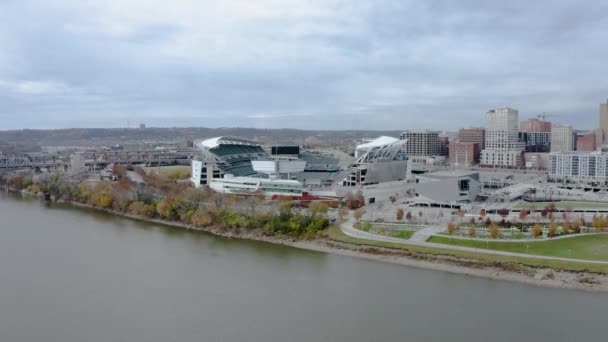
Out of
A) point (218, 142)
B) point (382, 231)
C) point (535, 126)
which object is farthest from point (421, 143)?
point (382, 231)

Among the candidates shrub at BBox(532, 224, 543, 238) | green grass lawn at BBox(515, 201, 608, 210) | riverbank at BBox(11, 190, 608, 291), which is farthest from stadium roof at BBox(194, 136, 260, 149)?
shrub at BBox(532, 224, 543, 238)

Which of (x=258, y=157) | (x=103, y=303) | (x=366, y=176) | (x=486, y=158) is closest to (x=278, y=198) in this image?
(x=366, y=176)

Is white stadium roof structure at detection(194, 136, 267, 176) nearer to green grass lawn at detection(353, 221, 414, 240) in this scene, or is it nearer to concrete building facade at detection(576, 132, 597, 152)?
green grass lawn at detection(353, 221, 414, 240)

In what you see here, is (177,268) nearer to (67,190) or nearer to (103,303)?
(103,303)

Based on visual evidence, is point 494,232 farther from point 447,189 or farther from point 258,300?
point 258,300

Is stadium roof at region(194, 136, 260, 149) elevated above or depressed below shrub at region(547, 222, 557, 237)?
above
